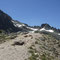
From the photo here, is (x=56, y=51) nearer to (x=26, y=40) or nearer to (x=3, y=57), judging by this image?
(x=26, y=40)

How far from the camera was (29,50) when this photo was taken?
3278cm

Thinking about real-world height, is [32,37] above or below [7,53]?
above

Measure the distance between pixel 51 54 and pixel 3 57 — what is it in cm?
981

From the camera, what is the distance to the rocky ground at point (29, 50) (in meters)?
30.0

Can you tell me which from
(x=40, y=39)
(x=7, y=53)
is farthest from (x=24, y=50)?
(x=40, y=39)

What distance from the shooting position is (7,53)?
103ft

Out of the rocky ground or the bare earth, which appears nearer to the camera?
the bare earth

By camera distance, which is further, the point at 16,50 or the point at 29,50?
the point at 16,50

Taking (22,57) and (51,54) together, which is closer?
(22,57)

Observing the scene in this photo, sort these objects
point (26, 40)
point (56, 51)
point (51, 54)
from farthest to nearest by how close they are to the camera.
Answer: point (26, 40) < point (56, 51) < point (51, 54)

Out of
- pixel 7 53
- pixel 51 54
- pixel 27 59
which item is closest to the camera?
pixel 27 59

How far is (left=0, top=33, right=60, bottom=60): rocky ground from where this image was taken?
98.3 ft

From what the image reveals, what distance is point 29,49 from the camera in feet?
110

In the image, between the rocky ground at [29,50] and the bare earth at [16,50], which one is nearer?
the bare earth at [16,50]
